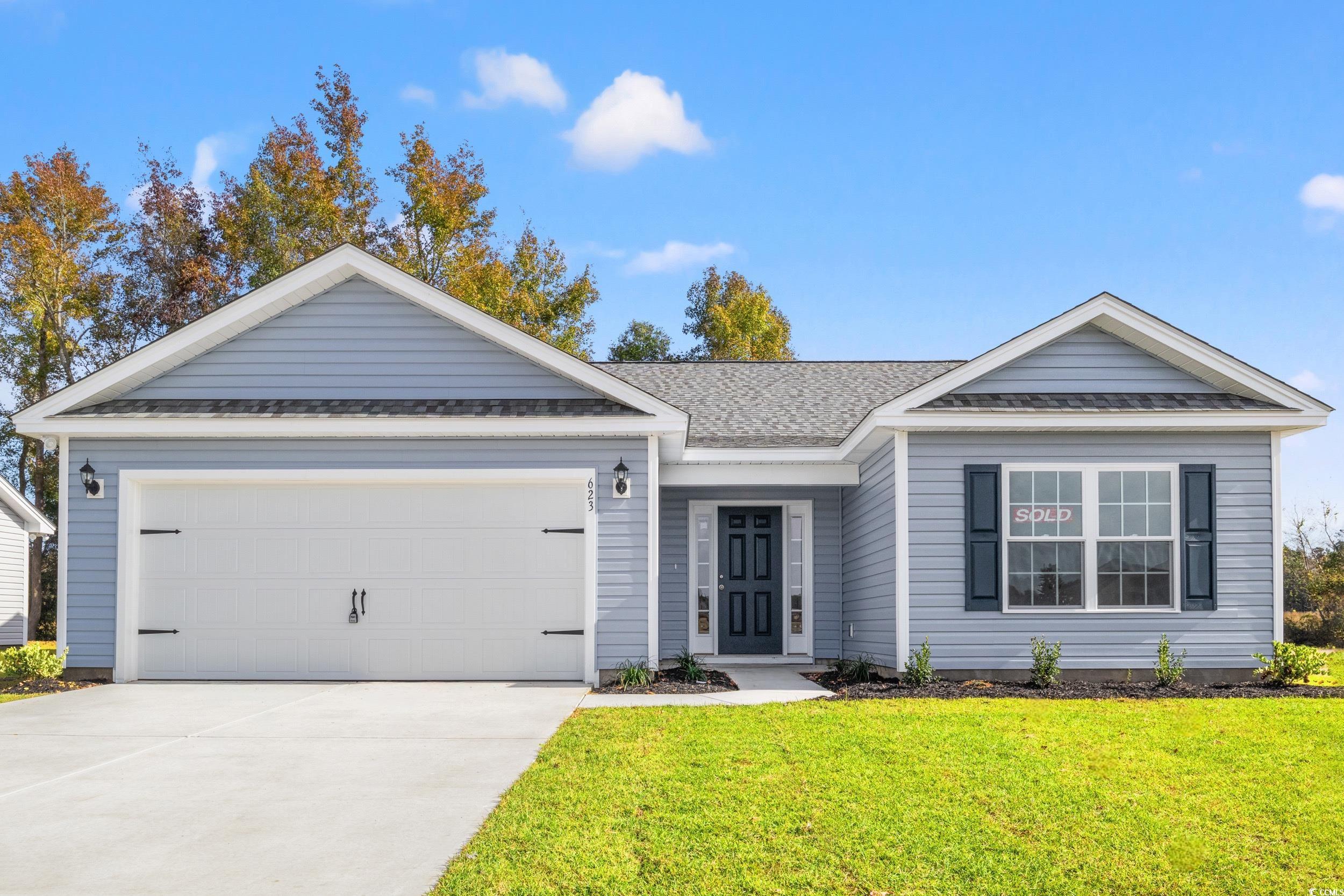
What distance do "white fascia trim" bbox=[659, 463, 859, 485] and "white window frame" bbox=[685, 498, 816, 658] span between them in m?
0.90

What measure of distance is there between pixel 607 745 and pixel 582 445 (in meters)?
4.44

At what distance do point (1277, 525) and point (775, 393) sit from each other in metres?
6.97

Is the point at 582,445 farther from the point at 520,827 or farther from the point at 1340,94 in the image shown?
the point at 1340,94

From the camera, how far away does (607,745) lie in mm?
7133

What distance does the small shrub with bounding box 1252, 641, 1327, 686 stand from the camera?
10352 mm

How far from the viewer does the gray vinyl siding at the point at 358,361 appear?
11406mm

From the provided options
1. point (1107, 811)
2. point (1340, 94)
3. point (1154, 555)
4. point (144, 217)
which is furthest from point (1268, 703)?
point (144, 217)

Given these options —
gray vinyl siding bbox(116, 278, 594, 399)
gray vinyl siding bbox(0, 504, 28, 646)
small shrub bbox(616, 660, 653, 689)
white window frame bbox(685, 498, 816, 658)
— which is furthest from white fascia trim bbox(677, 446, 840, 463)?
gray vinyl siding bbox(0, 504, 28, 646)

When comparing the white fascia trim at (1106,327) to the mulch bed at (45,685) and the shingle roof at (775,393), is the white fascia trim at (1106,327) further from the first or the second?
the mulch bed at (45,685)

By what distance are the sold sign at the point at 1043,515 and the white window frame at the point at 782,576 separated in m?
3.71

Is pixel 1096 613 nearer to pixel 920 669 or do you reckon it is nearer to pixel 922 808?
pixel 920 669

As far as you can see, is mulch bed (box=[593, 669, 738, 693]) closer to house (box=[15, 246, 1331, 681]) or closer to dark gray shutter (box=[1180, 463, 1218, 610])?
house (box=[15, 246, 1331, 681])

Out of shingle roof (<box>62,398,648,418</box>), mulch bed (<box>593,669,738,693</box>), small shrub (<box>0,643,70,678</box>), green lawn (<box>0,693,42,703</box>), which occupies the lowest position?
green lawn (<box>0,693,42,703</box>)

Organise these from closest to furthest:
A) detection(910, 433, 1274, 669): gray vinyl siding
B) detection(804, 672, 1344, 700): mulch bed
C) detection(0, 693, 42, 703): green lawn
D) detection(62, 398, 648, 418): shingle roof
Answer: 1. detection(804, 672, 1344, 700): mulch bed
2. detection(0, 693, 42, 703): green lawn
3. detection(910, 433, 1274, 669): gray vinyl siding
4. detection(62, 398, 648, 418): shingle roof
